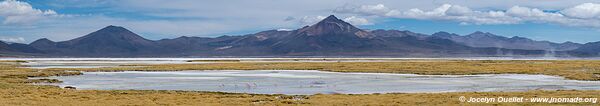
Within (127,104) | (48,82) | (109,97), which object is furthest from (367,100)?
(48,82)

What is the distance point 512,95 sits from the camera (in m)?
33.3

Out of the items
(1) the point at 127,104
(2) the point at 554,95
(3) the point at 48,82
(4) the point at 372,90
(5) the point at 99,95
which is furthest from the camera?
(3) the point at 48,82

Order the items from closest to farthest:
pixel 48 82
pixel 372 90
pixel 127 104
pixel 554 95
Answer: pixel 127 104 → pixel 554 95 → pixel 372 90 → pixel 48 82

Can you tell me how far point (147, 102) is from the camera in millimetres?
31203

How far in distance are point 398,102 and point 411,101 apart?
70 centimetres

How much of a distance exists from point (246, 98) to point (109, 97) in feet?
24.0

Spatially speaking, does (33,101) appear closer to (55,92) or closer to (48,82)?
(55,92)

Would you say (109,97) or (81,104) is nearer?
(81,104)

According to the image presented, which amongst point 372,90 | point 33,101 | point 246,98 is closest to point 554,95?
point 372,90

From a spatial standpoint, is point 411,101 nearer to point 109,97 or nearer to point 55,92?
point 109,97

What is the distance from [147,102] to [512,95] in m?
18.6

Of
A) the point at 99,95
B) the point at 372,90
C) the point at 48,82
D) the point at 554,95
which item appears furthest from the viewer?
the point at 48,82

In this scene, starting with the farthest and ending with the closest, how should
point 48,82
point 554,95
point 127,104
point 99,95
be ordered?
point 48,82 → point 99,95 → point 554,95 → point 127,104

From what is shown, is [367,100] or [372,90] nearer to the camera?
[367,100]
